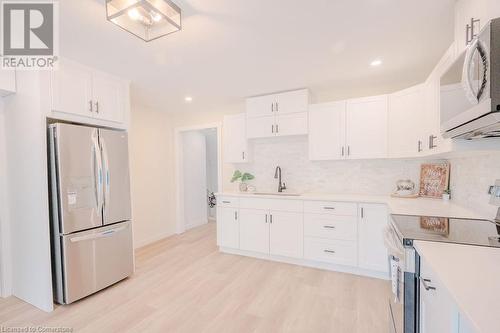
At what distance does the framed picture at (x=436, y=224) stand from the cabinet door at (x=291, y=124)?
181 centimetres

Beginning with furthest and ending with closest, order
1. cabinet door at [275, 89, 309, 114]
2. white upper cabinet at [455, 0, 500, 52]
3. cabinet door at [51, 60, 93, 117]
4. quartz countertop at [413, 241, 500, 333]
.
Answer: cabinet door at [275, 89, 309, 114], cabinet door at [51, 60, 93, 117], white upper cabinet at [455, 0, 500, 52], quartz countertop at [413, 241, 500, 333]

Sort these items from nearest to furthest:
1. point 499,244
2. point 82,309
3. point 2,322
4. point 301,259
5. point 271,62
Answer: point 499,244 < point 2,322 < point 82,309 < point 271,62 < point 301,259

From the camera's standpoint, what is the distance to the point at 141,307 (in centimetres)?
209

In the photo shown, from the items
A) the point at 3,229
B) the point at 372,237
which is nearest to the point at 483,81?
the point at 372,237

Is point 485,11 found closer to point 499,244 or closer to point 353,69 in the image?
point 499,244

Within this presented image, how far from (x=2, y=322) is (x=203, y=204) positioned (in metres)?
3.46

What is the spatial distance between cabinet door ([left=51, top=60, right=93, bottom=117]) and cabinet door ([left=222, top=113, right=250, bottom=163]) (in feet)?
6.11

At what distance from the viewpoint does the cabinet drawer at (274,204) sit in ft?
9.57

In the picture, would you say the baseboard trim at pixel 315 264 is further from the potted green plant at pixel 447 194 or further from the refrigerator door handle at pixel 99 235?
the refrigerator door handle at pixel 99 235

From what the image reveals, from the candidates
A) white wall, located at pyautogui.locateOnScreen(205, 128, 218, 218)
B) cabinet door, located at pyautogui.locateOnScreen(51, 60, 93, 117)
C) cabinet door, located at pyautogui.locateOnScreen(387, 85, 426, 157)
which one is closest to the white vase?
cabinet door, located at pyautogui.locateOnScreen(387, 85, 426, 157)

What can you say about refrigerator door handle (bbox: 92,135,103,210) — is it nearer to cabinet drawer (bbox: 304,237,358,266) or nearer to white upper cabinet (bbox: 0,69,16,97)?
white upper cabinet (bbox: 0,69,16,97)

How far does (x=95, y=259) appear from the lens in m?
2.25

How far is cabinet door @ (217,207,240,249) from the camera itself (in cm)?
331

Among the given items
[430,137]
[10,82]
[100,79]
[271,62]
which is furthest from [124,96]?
[430,137]
